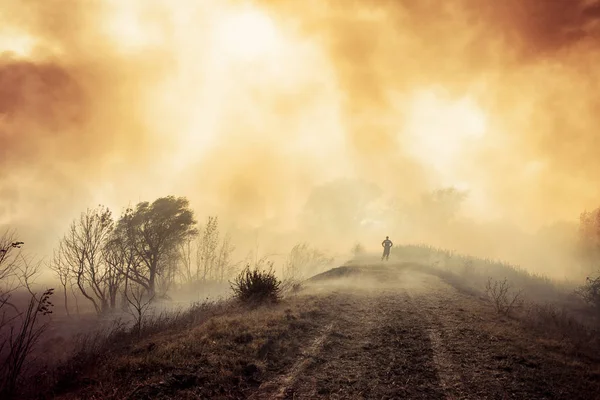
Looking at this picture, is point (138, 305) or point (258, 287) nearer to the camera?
point (138, 305)

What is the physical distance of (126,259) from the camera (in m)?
32.2

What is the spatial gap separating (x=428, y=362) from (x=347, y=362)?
80.2 inches

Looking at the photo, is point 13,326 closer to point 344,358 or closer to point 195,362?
point 195,362

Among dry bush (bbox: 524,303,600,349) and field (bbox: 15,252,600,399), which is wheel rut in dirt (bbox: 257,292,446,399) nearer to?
field (bbox: 15,252,600,399)

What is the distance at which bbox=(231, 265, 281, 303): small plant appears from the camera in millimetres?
13508

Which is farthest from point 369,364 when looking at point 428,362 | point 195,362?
point 195,362

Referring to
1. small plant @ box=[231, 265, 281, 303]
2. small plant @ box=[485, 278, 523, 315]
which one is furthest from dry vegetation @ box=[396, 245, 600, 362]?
small plant @ box=[231, 265, 281, 303]

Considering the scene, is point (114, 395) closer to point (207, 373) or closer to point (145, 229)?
point (207, 373)

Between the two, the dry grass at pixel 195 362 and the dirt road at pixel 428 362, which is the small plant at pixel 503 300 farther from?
the dry grass at pixel 195 362

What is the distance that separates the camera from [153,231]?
112 ft

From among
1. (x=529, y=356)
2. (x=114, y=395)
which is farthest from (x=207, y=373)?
(x=529, y=356)

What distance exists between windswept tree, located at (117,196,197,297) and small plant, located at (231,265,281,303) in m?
22.5

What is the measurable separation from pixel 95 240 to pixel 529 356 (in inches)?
1374

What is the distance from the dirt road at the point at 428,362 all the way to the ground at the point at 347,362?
0.09 ft
